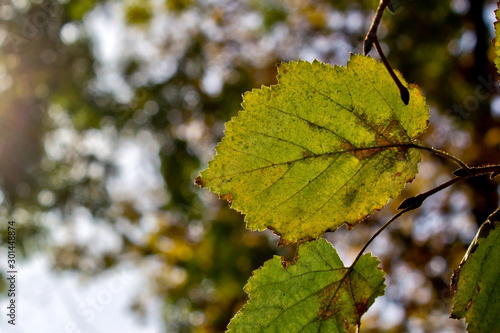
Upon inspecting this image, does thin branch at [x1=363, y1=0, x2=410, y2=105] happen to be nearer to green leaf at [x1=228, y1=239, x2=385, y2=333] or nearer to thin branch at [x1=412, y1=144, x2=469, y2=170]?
thin branch at [x1=412, y1=144, x2=469, y2=170]

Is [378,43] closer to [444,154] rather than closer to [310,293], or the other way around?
[444,154]

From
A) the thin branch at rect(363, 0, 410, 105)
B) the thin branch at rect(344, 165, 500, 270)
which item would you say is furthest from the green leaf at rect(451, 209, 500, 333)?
the thin branch at rect(363, 0, 410, 105)

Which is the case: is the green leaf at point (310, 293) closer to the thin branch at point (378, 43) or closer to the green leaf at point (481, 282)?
the green leaf at point (481, 282)

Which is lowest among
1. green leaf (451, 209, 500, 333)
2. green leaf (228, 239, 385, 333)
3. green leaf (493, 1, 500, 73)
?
green leaf (451, 209, 500, 333)

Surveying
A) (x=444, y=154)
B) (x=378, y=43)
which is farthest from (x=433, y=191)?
(x=378, y=43)

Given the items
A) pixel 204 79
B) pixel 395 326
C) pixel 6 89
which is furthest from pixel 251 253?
pixel 6 89

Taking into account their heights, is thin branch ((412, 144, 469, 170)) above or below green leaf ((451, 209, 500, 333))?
above

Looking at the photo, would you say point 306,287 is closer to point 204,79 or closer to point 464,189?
point 464,189
